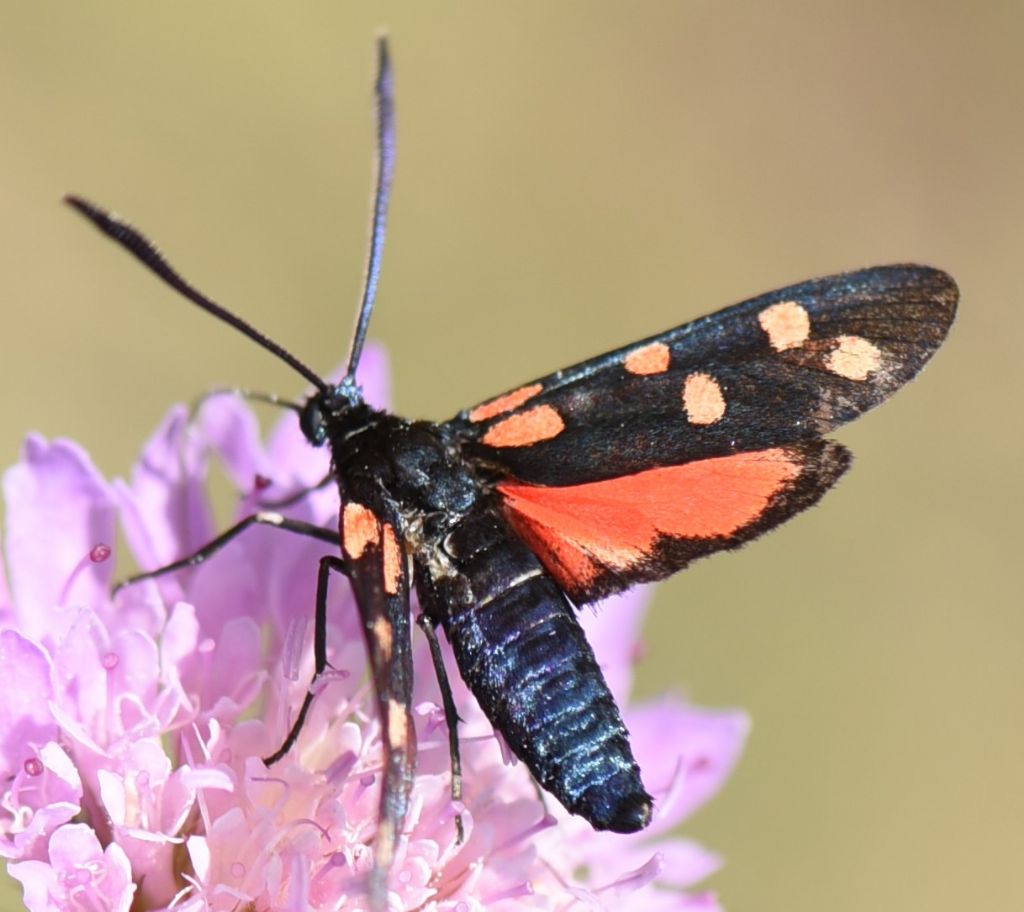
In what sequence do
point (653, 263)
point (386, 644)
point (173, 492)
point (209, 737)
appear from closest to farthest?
point (386, 644) < point (209, 737) < point (173, 492) < point (653, 263)

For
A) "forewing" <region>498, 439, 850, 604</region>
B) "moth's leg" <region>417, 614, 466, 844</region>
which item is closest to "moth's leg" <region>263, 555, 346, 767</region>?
"moth's leg" <region>417, 614, 466, 844</region>

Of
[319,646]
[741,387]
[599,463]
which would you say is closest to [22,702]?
[319,646]

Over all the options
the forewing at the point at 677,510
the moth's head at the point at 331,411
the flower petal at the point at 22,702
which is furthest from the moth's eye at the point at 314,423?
the flower petal at the point at 22,702

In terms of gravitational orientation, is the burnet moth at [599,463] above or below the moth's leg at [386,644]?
above

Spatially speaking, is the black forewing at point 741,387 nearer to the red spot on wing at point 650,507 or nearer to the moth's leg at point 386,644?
the red spot on wing at point 650,507

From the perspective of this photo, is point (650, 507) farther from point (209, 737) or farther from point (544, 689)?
point (209, 737)

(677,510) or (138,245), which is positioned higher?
(138,245)

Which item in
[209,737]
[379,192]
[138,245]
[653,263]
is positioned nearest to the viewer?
[138,245]
